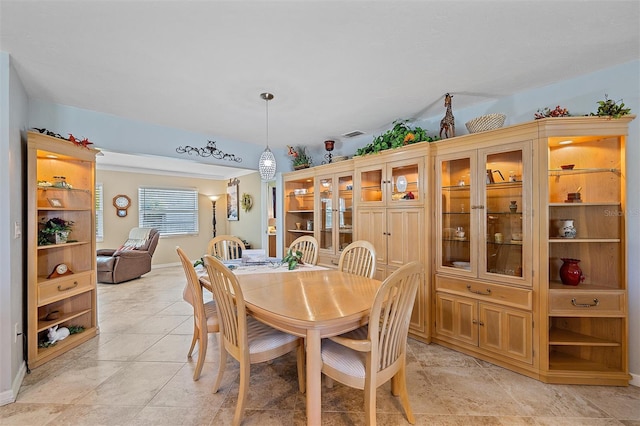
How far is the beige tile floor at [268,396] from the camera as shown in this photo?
178 cm

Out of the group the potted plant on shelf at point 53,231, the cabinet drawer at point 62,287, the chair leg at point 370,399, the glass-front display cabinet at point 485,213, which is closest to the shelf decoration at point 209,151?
the potted plant on shelf at point 53,231

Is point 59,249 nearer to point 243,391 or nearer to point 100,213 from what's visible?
point 243,391

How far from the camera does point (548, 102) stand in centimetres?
248

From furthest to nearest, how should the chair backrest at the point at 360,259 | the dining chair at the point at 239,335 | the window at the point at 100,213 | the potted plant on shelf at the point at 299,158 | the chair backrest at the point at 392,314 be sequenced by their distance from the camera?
1. the window at the point at 100,213
2. the potted plant on shelf at the point at 299,158
3. the chair backrest at the point at 360,259
4. the dining chair at the point at 239,335
5. the chair backrest at the point at 392,314

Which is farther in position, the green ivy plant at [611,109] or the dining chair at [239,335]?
the green ivy plant at [611,109]

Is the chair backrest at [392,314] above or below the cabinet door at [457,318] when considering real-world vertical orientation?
above

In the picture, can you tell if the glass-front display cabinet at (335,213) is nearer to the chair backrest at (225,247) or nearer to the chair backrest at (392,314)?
the chair backrest at (225,247)

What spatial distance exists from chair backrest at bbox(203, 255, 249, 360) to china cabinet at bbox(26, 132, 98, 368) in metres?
1.81

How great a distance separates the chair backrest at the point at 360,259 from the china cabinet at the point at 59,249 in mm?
2690

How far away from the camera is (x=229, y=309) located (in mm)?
1773

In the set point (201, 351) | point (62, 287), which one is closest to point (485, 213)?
point (201, 351)

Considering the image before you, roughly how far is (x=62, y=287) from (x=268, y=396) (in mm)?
2298

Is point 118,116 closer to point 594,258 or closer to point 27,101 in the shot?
point 27,101

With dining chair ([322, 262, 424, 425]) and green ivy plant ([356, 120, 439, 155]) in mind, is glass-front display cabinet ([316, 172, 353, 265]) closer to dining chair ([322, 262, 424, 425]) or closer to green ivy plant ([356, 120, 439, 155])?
green ivy plant ([356, 120, 439, 155])
